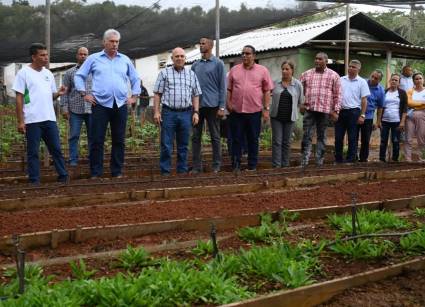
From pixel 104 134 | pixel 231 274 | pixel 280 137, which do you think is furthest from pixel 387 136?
pixel 231 274

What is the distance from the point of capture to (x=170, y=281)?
2977mm

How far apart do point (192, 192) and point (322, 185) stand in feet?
5.97

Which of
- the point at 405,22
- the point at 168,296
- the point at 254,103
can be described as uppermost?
the point at 405,22

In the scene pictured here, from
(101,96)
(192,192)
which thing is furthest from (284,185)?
(101,96)

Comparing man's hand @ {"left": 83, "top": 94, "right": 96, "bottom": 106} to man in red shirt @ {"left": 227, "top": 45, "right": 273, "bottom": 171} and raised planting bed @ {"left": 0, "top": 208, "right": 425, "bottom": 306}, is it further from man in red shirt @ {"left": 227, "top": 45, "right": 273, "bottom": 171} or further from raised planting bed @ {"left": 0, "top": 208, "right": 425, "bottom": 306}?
raised planting bed @ {"left": 0, "top": 208, "right": 425, "bottom": 306}

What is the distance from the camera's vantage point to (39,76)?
20.4ft

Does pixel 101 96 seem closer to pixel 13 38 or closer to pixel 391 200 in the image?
pixel 13 38

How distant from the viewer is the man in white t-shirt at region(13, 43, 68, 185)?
238 inches

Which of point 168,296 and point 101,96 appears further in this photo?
point 101,96

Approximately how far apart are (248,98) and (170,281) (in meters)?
4.93

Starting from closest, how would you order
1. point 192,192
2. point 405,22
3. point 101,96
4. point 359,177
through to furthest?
1. point 192,192
2. point 101,96
3. point 359,177
4. point 405,22

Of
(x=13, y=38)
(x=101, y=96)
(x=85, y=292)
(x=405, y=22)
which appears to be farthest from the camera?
(x=405, y=22)

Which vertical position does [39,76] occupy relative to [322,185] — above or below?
above

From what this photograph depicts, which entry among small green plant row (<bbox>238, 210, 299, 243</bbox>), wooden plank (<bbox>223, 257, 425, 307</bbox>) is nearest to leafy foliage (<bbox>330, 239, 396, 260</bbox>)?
wooden plank (<bbox>223, 257, 425, 307</bbox>)
